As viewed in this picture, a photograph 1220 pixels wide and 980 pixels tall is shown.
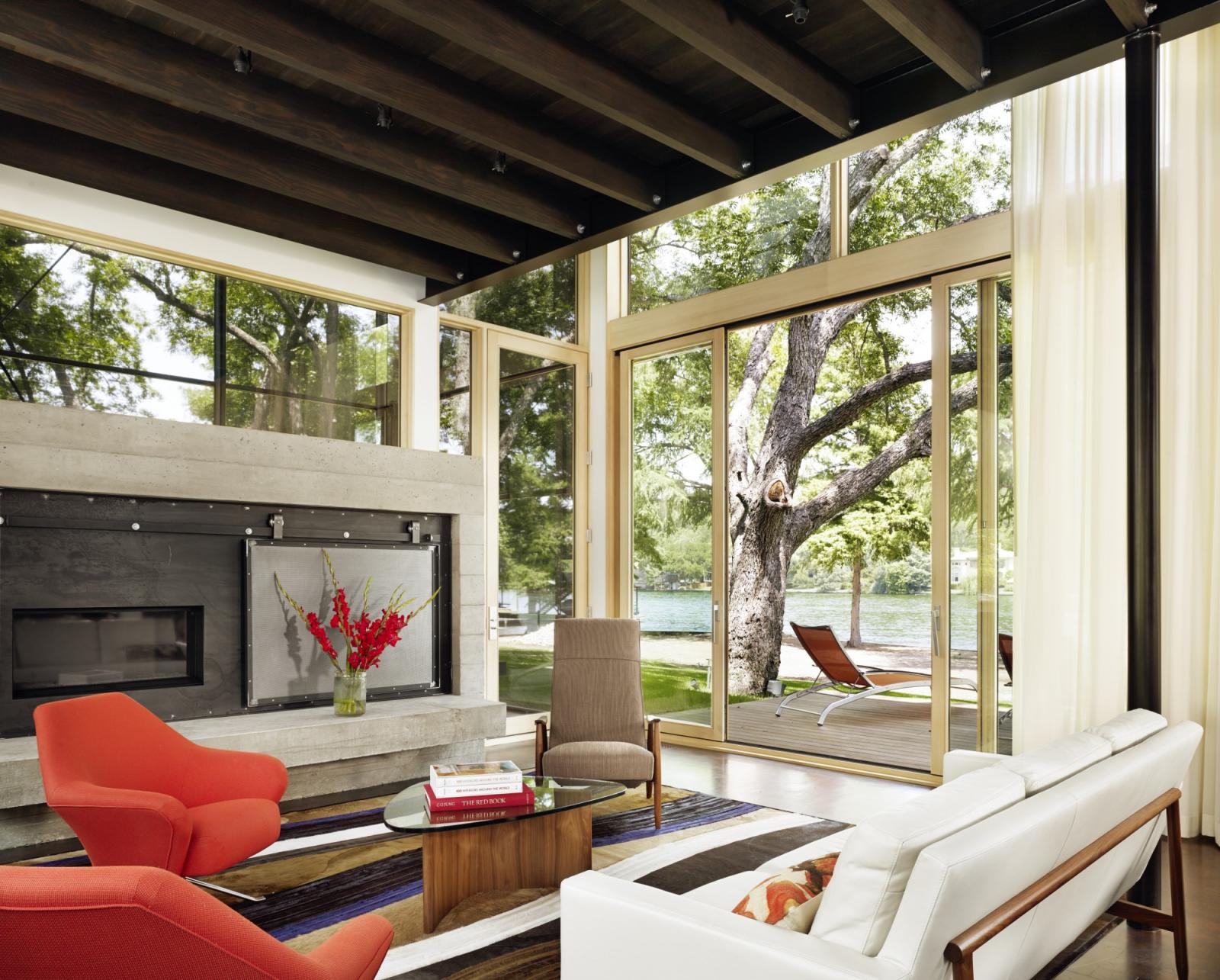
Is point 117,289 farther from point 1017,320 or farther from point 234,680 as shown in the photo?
point 1017,320

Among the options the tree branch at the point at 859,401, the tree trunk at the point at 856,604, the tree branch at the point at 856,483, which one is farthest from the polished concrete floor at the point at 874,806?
the tree trunk at the point at 856,604

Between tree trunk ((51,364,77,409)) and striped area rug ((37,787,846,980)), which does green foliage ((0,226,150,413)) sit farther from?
striped area rug ((37,787,846,980))

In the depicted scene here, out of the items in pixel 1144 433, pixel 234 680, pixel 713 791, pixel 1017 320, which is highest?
pixel 1017 320

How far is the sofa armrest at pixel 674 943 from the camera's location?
1663 mm

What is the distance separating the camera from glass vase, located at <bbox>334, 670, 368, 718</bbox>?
15.5ft

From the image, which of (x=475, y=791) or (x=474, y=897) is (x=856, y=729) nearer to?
(x=474, y=897)

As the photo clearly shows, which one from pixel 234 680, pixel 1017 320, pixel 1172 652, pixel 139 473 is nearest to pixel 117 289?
pixel 139 473

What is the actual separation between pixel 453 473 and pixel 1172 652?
12.6 ft

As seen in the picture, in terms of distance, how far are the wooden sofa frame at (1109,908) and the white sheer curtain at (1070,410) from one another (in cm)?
156

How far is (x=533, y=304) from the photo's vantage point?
6.76 m

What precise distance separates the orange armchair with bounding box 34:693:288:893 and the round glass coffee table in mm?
513

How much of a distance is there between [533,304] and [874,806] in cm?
402

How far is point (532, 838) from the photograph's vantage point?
339cm

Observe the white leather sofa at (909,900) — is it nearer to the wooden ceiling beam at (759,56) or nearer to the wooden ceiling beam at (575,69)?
the wooden ceiling beam at (759,56)
